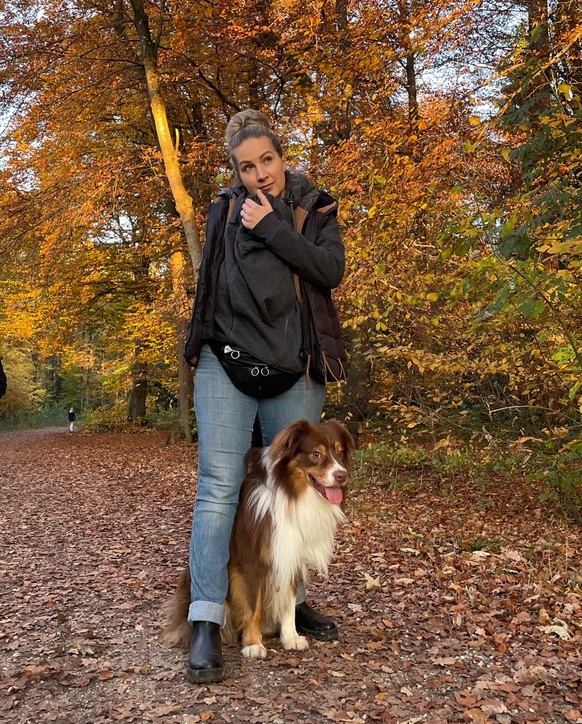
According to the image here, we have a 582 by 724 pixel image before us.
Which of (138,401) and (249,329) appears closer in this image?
(249,329)

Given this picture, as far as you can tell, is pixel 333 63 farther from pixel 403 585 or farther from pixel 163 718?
pixel 163 718

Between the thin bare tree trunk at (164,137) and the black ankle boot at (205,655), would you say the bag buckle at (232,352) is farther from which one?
the thin bare tree trunk at (164,137)

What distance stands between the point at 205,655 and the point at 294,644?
1.71ft

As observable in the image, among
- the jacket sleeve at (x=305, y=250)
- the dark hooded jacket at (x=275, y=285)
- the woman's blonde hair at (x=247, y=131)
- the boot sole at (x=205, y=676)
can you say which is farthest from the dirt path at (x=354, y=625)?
the woman's blonde hair at (x=247, y=131)

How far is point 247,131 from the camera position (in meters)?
3.16

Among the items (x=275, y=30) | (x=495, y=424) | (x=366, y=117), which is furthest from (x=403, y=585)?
(x=275, y=30)

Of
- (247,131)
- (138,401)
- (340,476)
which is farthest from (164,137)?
(138,401)

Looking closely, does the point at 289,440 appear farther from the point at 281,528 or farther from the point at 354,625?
the point at 354,625

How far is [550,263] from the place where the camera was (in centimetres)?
530

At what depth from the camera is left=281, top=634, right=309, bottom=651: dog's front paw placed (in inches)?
128

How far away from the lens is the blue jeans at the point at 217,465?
3053mm

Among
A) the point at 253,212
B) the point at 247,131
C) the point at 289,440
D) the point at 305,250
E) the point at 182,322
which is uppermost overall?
the point at 247,131

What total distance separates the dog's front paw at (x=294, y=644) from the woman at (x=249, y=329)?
406 mm

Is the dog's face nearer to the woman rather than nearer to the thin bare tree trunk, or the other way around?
the woman
